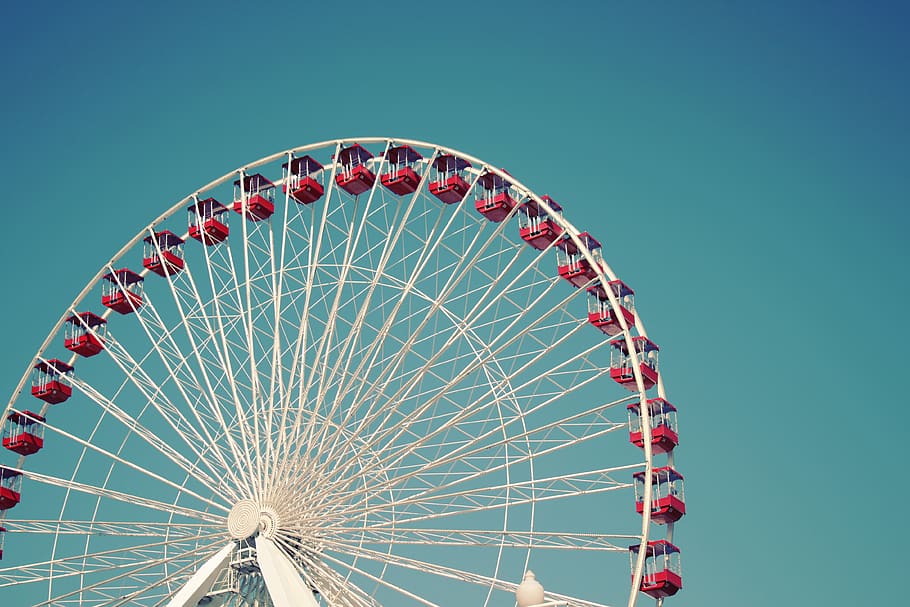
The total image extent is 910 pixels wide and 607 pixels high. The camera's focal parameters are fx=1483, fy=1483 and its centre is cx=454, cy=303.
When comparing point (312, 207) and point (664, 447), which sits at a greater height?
point (312, 207)

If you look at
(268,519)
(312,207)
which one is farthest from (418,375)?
(312,207)

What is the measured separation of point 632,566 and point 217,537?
9.21 metres

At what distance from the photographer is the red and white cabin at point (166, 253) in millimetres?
39562

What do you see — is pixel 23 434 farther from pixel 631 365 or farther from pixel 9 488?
pixel 631 365

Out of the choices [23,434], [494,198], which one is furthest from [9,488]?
[494,198]

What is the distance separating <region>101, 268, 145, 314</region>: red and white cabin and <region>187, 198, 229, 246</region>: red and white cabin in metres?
2.18

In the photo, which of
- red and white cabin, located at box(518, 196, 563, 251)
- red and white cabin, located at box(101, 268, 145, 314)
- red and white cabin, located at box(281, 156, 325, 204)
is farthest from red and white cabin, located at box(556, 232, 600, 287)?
red and white cabin, located at box(101, 268, 145, 314)

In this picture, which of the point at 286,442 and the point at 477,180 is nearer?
the point at 286,442

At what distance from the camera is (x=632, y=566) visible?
30938 mm

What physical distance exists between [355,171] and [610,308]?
7233 mm

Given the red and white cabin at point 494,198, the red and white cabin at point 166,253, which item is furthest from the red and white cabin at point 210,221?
the red and white cabin at point 494,198

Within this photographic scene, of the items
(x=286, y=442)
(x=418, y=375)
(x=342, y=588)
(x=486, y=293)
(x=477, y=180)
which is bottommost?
(x=342, y=588)

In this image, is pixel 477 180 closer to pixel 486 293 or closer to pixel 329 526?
pixel 486 293

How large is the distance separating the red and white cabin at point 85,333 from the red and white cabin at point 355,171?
8.09 m
